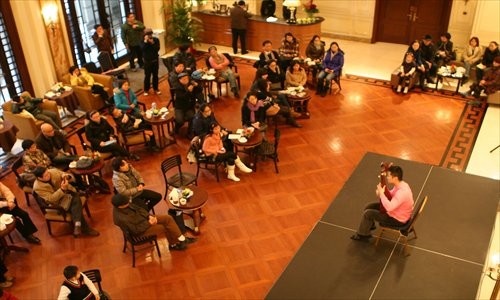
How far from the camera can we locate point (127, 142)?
888cm

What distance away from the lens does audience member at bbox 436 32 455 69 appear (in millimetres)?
12062

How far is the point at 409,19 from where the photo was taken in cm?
1465

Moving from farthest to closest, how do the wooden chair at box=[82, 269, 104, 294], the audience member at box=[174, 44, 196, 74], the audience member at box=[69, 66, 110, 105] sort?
the audience member at box=[174, 44, 196, 74] → the audience member at box=[69, 66, 110, 105] → the wooden chair at box=[82, 269, 104, 294]

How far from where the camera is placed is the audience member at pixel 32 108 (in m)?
9.29

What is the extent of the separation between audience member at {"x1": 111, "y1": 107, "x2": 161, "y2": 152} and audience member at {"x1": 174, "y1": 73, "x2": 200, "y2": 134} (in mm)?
708

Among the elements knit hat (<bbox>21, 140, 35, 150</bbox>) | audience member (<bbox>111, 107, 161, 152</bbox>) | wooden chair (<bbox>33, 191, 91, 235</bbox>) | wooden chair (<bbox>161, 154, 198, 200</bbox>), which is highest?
knit hat (<bbox>21, 140, 35, 150</bbox>)

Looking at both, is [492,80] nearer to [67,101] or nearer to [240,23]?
[240,23]

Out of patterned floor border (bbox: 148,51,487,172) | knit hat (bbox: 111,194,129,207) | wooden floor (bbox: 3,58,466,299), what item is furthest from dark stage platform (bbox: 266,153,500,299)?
knit hat (bbox: 111,194,129,207)

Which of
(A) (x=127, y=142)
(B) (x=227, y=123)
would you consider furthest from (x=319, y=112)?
(A) (x=127, y=142)

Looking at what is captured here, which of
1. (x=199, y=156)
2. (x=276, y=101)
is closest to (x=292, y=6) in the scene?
(x=276, y=101)

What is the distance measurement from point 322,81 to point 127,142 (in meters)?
4.84

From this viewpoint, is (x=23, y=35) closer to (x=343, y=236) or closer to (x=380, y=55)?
(x=343, y=236)

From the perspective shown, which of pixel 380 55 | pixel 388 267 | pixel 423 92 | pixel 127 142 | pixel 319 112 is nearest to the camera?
pixel 388 267

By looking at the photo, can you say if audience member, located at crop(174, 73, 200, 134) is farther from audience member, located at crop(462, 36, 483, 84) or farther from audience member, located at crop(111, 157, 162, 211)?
audience member, located at crop(462, 36, 483, 84)
